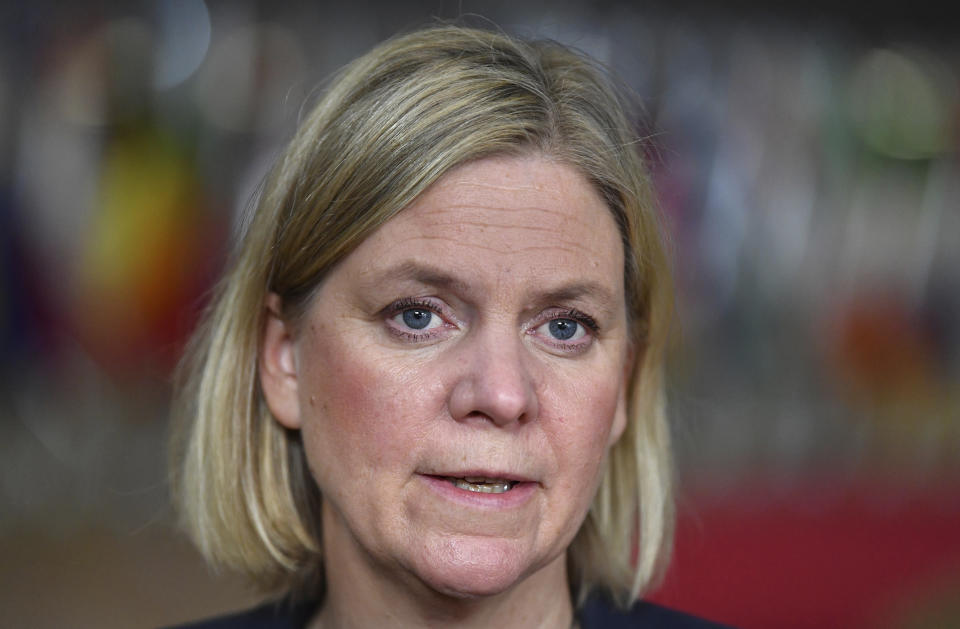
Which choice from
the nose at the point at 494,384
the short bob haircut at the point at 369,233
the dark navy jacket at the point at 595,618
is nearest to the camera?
the nose at the point at 494,384

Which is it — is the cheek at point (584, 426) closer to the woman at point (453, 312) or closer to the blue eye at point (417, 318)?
the woman at point (453, 312)

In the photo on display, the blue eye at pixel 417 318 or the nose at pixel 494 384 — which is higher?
the blue eye at pixel 417 318

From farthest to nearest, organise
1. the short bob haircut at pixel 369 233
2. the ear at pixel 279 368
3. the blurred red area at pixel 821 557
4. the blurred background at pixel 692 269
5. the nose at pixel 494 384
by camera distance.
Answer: the blurred background at pixel 692 269
the blurred red area at pixel 821 557
the ear at pixel 279 368
the short bob haircut at pixel 369 233
the nose at pixel 494 384

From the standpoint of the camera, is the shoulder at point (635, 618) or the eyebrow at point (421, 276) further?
the shoulder at point (635, 618)

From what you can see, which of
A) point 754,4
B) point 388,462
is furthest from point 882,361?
point 388,462

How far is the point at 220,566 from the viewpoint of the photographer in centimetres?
190

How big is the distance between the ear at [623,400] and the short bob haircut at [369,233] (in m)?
0.01

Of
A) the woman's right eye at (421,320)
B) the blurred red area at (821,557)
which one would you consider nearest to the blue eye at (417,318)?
the woman's right eye at (421,320)

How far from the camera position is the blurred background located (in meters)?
3.28

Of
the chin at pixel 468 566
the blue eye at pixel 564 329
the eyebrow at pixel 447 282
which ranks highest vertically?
the eyebrow at pixel 447 282

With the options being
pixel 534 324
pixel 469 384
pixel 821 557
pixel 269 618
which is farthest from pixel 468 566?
pixel 821 557

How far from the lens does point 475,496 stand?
1.43 m

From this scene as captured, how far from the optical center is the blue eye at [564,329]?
60.2 inches

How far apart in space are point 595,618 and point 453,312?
0.60 meters
